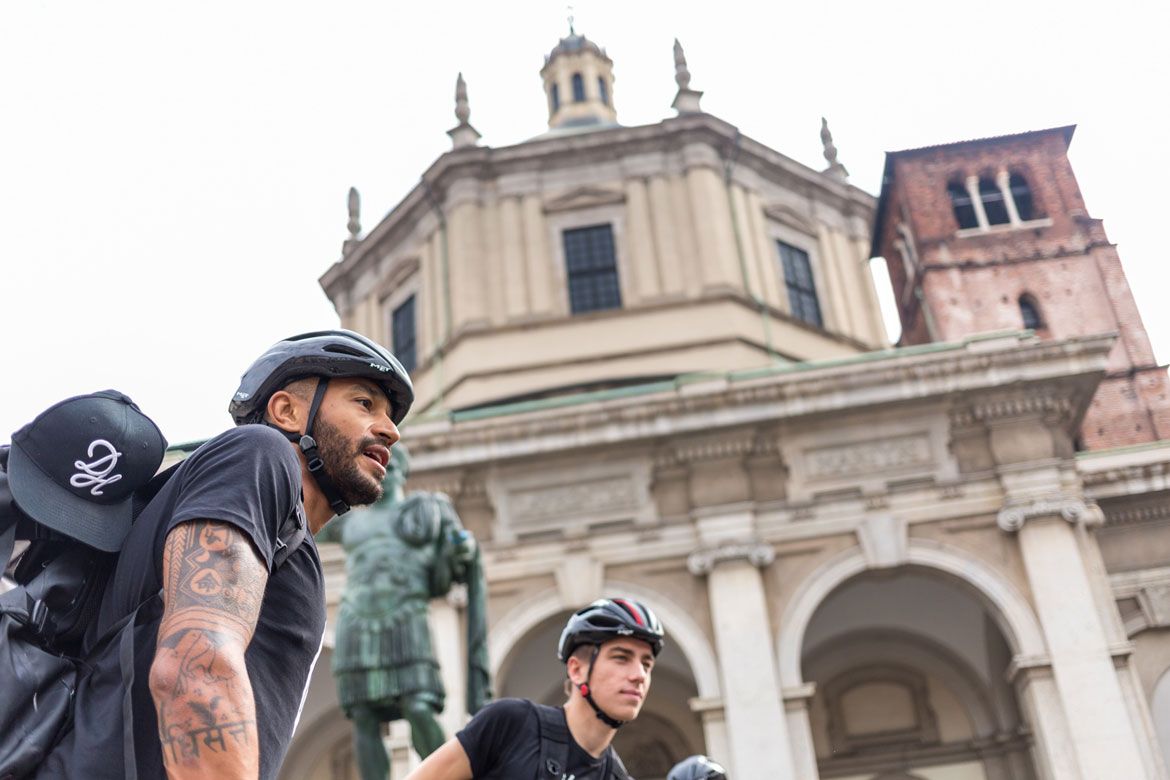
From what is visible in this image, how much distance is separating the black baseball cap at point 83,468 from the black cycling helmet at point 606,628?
70.0 inches

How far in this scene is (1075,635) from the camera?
15.5 metres

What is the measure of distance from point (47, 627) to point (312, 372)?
55 centimetres

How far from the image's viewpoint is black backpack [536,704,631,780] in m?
3.04

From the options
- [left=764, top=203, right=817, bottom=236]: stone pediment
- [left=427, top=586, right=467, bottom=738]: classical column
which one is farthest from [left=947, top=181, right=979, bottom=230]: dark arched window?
[left=427, top=586, right=467, bottom=738]: classical column

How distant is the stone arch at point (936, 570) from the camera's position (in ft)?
52.4

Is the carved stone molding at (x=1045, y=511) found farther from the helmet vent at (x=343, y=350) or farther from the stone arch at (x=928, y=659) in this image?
the helmet vent at (x=343, y=350)

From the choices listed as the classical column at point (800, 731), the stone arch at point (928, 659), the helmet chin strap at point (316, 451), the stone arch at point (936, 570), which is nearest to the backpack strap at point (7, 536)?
the helmet chin strap at point (316, 451)

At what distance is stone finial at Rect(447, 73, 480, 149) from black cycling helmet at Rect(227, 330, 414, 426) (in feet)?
80.9

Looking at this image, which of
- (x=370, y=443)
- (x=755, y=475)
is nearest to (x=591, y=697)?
(x=370, y=443)

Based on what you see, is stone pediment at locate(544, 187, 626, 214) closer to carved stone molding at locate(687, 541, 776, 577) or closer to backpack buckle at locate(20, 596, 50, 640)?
carved stone molding at locate(687, 541, 776, 577)

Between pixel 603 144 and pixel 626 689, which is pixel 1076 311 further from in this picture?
pixel 626 689

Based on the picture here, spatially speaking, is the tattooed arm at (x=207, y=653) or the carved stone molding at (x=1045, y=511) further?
the carved stone molding at (x=1045, y=511)

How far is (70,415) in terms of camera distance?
1605 mm

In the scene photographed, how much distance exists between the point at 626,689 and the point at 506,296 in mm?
20974
